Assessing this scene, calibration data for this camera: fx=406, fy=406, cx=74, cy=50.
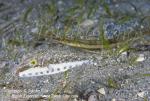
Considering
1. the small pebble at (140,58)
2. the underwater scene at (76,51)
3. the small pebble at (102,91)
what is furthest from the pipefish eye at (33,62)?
the small pebble at (140,58)

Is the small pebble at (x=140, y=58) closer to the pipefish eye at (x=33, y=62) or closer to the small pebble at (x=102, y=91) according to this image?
the small pebble at (x=102, y=91)

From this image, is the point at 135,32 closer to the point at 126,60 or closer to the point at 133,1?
the point at 126,60

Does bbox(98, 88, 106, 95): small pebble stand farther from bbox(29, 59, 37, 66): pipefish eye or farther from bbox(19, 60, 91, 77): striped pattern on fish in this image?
bbox(29, 59, 37, 66): pipefish eye

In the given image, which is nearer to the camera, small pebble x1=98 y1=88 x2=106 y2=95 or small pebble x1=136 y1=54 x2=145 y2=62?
small pebble x1=98 y1=88 x2=106 y2=95

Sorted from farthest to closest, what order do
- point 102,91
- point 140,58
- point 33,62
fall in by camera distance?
1. point 33,62
2. point 140,58
3. point 102,91

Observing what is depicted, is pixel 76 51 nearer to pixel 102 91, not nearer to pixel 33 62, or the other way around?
pixel 33 62

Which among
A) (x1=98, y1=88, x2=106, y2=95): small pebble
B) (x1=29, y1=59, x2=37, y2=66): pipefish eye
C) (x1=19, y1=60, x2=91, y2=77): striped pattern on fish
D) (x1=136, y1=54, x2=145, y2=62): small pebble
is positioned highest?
(x1=136, y1=54, x2=145, y2=62): small pebble

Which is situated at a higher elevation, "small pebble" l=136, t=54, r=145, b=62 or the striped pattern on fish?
"small pebble" l=136, t=54, r=145, b=62

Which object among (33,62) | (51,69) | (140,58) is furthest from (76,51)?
(140,58)

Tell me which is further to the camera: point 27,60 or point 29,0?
point 29,0

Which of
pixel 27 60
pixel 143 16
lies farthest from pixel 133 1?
pixel 27 60

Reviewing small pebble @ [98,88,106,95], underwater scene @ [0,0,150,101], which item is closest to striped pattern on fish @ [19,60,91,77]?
underwater scene @ [0,0,150,101]
